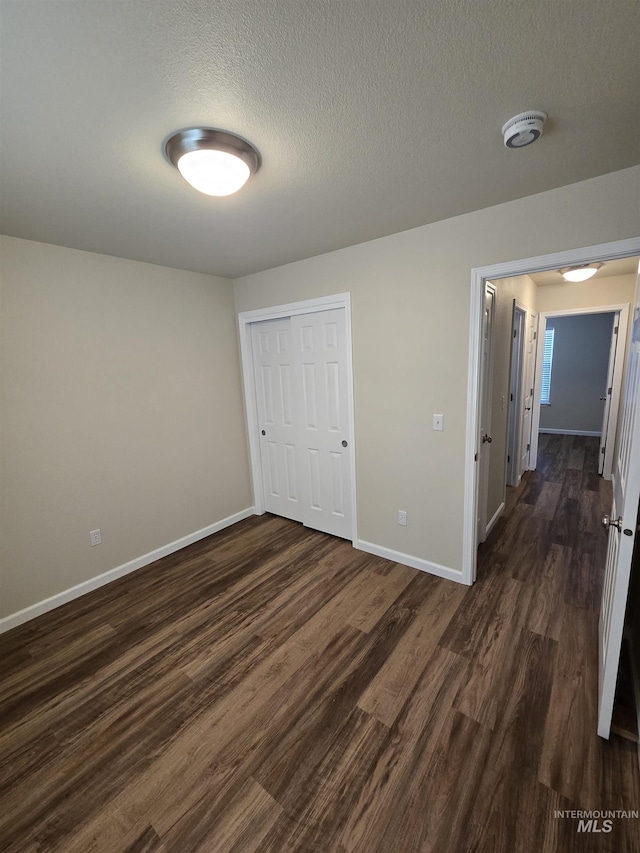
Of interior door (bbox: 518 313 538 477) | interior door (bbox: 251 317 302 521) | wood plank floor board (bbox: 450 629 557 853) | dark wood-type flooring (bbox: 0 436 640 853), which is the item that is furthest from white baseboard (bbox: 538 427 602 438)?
wood plank floor board (bbox: 450 629 557 853)

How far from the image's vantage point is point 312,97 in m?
1.15

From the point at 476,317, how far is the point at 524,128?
1.03m

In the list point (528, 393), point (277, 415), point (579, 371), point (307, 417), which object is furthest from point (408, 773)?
point (579, 371)

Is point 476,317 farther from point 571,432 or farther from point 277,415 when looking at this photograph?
point 571,432

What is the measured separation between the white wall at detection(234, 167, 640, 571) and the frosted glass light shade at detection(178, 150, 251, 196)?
131cm

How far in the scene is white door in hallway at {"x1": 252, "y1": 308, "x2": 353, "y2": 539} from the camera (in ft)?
9.73

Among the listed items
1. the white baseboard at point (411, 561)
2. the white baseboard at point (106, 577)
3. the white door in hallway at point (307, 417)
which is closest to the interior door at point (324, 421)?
the white door in hallway at point (307, 417)

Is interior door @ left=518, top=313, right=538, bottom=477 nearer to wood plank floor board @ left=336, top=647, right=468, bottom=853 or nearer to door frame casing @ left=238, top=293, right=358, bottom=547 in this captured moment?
door frame casing @ left=238, top=293, right=358, bottom=547

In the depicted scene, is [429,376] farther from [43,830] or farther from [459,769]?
[43,830]

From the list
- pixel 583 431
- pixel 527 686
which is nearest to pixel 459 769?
pixel 527 686

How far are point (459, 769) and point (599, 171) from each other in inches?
107

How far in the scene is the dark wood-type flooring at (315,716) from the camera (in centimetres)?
123

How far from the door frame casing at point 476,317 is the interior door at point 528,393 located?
2506 mm

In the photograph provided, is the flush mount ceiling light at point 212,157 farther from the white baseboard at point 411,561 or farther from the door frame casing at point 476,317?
the white baseboard at point 411,561
